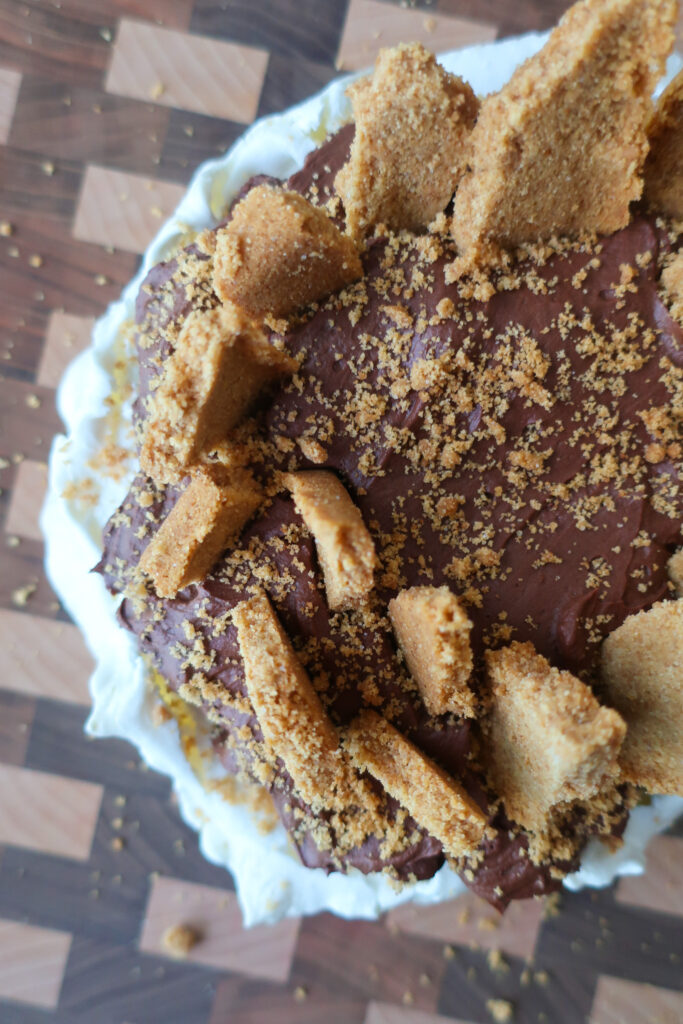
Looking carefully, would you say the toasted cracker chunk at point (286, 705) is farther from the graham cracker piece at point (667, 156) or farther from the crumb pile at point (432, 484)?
the graham cracker piece at point (667, 156)

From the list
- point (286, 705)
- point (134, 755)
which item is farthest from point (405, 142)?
point (134, 755)

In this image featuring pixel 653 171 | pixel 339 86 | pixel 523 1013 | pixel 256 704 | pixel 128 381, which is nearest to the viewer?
pixel 256 704

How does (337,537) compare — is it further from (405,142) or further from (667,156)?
(667,156)

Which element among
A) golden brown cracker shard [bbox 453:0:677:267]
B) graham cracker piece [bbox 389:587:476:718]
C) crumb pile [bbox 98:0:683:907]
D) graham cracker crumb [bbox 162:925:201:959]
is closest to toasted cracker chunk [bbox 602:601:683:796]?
crumb pile [bbox 98:0:683:907]

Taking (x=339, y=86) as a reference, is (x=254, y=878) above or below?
below

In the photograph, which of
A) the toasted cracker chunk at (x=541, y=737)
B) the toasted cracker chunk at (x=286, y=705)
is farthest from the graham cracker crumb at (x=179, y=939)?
the toasted cracker chunk at (x=541, y=737)

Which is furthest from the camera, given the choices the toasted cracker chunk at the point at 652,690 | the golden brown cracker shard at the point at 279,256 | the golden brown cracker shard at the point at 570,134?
the toasted cracker chunk at the point at 652,690

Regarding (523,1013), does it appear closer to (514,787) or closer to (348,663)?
(514,787)

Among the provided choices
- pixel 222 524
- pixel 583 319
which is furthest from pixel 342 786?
pixel 583 319

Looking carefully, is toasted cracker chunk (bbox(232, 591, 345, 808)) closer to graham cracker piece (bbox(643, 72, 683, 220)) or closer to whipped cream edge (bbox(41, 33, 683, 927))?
whipped cream edge (bbox(41, 33, 683, 927))
